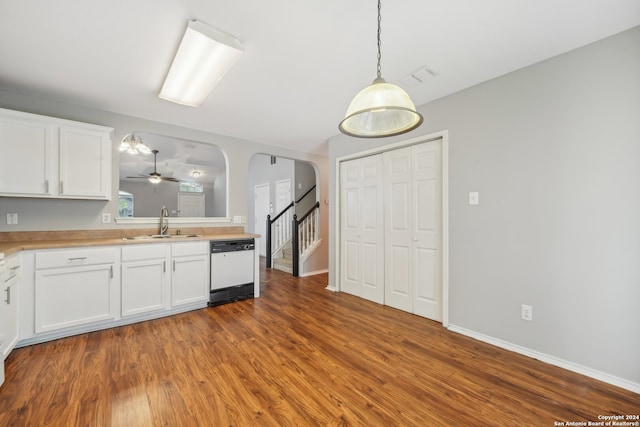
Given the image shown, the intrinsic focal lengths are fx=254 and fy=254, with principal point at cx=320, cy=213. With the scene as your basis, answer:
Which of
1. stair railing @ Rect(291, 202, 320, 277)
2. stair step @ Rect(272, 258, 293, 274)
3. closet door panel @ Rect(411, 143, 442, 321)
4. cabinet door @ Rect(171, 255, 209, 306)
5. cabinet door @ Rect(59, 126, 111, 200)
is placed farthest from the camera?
stair step @ Rect(272, 258, 293, 274)

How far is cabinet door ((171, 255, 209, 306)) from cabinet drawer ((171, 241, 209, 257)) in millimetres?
52

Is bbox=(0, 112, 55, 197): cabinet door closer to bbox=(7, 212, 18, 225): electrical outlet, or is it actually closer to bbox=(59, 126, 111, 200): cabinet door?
bbox=(59, 126, 111, 200): cabinet door

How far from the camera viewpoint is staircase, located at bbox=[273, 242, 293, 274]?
561cm

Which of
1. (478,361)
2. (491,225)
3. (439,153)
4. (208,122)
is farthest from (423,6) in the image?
(208,122)

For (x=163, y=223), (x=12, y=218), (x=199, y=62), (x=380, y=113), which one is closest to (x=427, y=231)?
(x=380, y=113)

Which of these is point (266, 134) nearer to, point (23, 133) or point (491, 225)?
point (23, 133)

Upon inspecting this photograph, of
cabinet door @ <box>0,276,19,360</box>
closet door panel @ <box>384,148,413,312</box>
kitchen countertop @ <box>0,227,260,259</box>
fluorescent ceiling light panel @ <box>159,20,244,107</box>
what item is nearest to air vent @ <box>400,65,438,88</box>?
closet door panel @ <box>384,148,413,312</box>

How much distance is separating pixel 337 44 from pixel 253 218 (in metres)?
6.70

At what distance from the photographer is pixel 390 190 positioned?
342 centimetres

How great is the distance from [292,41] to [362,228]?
258 cm

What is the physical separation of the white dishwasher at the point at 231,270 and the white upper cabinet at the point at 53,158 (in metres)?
1.44

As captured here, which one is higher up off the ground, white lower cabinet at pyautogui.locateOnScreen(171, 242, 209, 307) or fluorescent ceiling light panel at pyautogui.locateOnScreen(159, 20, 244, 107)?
fluorescent ceiling light panel at pyautogui.locateOnScreen(159, 20, 244, 107)

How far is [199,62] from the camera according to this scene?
84.4 inches

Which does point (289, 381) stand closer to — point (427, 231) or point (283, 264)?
point (427, 231)
